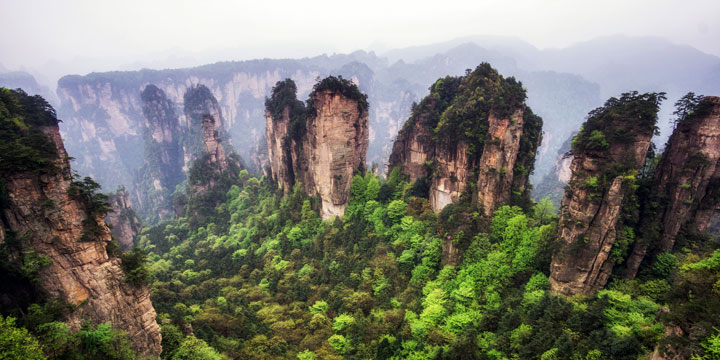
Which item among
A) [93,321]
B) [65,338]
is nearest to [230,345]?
[93,321]

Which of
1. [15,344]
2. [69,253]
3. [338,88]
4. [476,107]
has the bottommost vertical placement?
[15,344]

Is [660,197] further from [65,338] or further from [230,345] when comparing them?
[65,338]

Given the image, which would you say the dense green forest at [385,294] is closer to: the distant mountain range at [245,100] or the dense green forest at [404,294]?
the dense green forest at [404,294]

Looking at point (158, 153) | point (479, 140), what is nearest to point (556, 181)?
point (479, 140)

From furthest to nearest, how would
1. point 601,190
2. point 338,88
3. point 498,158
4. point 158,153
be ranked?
point 158,153, point 338,88, point 498,158, point 601,190

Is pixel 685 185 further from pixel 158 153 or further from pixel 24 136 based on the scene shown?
pixel 158 153

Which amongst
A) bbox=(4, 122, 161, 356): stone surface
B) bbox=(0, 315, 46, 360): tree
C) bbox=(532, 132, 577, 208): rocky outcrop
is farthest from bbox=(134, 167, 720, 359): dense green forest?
bbox=(532, 132, 577, 208): rocky outcrop

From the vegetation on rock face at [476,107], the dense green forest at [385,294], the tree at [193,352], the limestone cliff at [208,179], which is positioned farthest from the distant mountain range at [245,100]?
the tree at [193,352]
